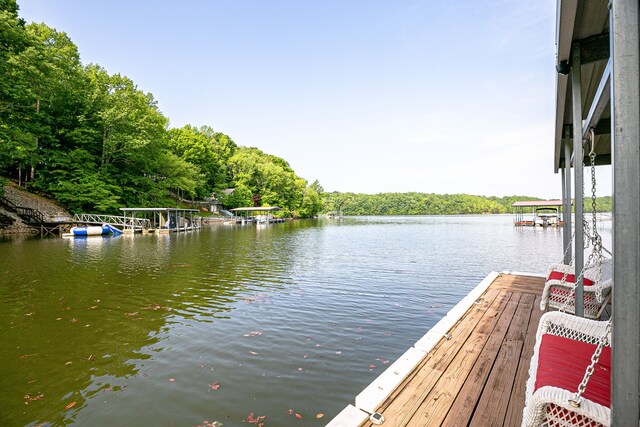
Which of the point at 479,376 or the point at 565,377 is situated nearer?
the point at 565,377

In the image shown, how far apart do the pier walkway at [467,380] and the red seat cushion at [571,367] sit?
60cm

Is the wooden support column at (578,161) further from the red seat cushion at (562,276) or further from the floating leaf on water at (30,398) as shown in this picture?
the floating leaf on water at (30,398)

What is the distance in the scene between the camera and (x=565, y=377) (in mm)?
2195

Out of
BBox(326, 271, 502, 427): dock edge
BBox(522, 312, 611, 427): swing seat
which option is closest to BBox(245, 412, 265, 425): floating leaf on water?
BBox(326, 271, 502, 427): dock edge

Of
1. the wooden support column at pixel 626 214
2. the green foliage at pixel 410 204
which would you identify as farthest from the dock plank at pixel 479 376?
the green foliage at pixel 410 204

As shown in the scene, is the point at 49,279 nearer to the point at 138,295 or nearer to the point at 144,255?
the point at 138,295

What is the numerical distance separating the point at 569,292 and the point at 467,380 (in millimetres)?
2564

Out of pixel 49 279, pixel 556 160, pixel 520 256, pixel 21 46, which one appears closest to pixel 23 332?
pixel 49 279

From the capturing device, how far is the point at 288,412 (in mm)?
3684

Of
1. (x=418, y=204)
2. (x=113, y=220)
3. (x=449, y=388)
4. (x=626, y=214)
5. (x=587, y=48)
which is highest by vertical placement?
(x=418, y=204)

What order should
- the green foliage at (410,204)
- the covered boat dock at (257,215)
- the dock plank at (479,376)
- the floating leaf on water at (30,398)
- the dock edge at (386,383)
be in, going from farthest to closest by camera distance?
the green foliage at (410,204) < the covered boat dock at (257,215) < the floating leaf on water at (30,398) < the dock plank at (479,376) < the dock edge at (386,383)

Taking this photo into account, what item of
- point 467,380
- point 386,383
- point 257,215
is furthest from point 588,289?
point 257,215

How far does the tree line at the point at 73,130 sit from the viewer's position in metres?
22.4

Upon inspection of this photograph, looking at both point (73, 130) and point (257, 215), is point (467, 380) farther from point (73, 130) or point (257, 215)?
point (257, 215)
